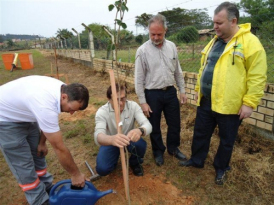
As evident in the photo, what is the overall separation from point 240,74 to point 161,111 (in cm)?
105

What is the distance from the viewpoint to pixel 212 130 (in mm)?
2312

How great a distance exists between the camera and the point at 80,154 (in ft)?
10.1

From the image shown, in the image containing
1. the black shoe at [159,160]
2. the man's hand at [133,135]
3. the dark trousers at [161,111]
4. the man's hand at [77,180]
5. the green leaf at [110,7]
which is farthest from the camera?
the black shoe at [159,160]

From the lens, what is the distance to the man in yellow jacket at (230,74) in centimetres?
174

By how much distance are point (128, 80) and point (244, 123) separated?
4.00 meters

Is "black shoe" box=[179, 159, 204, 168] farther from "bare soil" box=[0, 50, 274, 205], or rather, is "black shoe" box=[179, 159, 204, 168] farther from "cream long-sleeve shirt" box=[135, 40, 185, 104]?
"cream long-sleeve shirt" box=[135, 40, 185, 104]

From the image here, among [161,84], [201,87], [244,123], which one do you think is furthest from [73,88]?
[244,123]

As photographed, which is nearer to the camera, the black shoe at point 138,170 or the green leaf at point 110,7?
the green leaf at point 110,7

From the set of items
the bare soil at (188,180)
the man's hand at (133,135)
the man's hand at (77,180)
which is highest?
the man's hand at (133,135)

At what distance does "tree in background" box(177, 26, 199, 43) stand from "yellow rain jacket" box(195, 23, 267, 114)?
7.39ft

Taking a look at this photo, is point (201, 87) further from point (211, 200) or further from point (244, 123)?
point (244, 123)

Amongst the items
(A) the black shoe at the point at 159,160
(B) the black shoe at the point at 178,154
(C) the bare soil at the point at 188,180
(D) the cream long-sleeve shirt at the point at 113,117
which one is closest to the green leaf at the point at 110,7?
(D) the cream long-sleeve shirt at the point at 113,117

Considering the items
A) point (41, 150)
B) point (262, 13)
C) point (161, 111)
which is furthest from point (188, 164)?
point (262, 13)

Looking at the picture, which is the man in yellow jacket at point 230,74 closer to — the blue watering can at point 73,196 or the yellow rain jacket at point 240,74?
the yellow rain jacket at point 240,74
